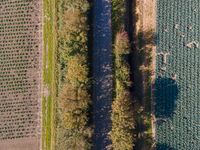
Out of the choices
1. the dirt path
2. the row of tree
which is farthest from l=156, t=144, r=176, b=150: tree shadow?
the dirt path

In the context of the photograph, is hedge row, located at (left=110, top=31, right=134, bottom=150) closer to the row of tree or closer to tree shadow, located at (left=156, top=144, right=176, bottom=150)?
the row of tree

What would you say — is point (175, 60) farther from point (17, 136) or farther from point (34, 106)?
point (17, 136)

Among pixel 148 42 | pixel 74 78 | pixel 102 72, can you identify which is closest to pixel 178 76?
pixel 148 42

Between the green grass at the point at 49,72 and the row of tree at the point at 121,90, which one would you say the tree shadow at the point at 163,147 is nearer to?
the row of tree at the point at 121,90

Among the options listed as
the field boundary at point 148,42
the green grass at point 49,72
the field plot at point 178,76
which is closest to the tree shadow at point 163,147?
the field plot at point 178,76

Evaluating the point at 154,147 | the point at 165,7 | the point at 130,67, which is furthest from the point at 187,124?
the point at 165,7
